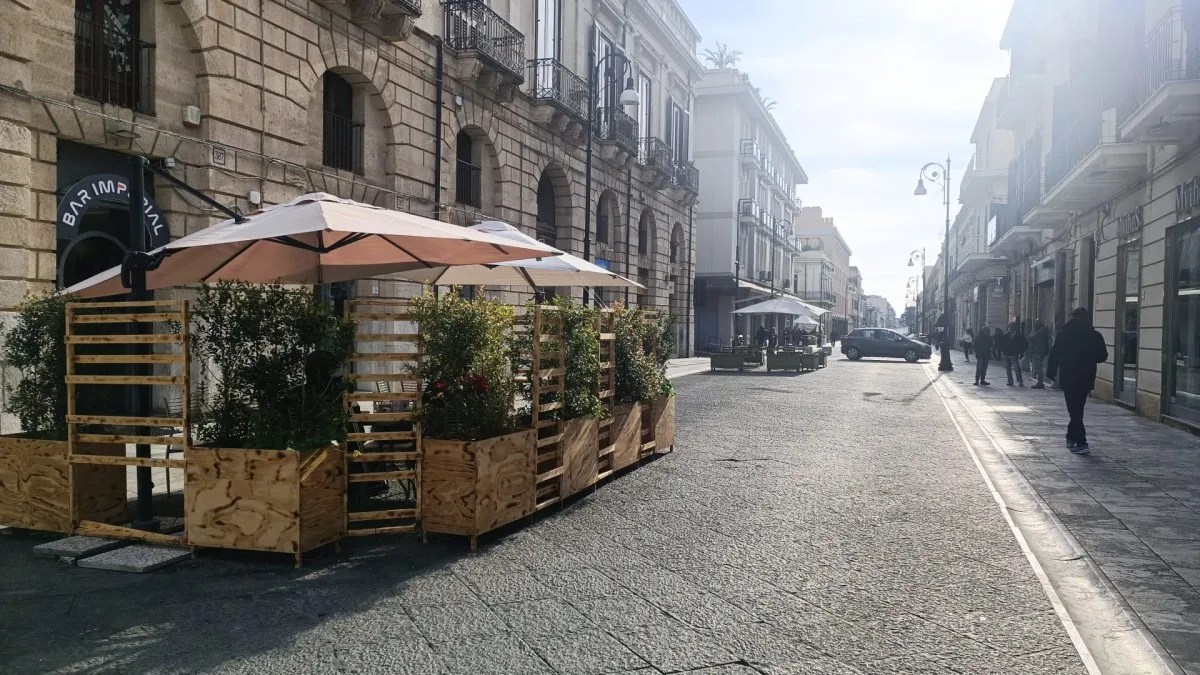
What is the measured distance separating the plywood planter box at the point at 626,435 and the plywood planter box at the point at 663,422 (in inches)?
19.1

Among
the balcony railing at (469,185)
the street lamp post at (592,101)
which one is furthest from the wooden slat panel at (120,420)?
the balcony railing at (469,185)

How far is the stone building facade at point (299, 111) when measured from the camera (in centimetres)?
920

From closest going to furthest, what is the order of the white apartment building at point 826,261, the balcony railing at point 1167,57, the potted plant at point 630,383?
the potted plant at point 630,383
the balcony railing at point 1167,57
the white apartment building at point 826,261

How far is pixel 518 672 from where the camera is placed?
Answer: 11.6ft

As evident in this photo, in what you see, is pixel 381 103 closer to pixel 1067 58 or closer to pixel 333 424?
pixel 333 424

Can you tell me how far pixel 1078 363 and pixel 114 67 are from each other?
504 inches

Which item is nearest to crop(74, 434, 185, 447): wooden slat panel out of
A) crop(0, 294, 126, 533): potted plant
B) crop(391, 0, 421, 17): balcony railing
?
crop(0, 294, 126, 533): potted plant

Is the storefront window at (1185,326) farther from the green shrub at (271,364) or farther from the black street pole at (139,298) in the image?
the black street pole at (139,298)

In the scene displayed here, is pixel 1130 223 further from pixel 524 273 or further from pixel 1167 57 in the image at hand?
pixel 524 273

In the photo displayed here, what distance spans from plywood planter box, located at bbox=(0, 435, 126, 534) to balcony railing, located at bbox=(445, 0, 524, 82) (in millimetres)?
13292

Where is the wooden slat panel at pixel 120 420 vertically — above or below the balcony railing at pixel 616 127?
below

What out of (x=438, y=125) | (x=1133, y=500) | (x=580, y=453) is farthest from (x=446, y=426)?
(x=438, y=125)

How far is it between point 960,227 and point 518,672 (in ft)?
223

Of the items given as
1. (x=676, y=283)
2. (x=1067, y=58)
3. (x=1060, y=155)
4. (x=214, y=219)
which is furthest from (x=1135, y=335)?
(x=676, y=283)
